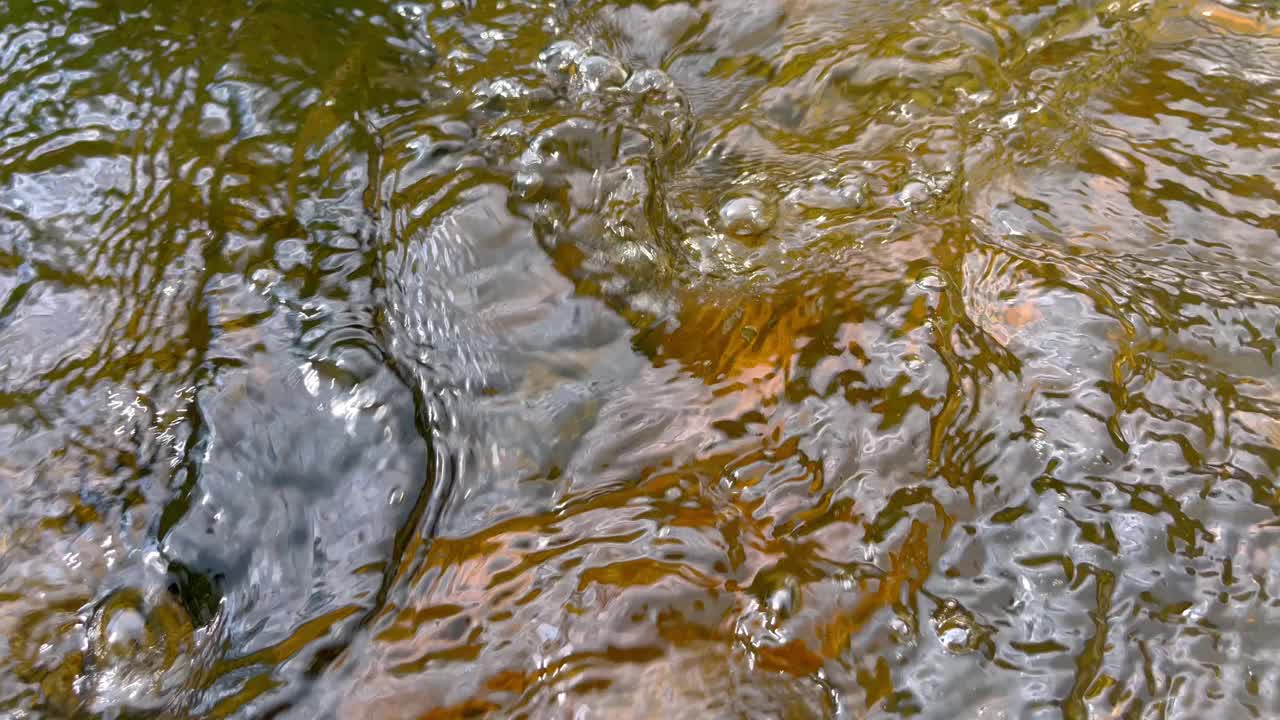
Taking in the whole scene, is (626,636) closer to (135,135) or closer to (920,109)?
(920,109)

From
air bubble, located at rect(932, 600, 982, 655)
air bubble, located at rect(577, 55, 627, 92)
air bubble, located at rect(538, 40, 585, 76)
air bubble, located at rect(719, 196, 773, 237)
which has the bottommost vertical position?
air bubble, located at rect(932, 600, 982, 655)

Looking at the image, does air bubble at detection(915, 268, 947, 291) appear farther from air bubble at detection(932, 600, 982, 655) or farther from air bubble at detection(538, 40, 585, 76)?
air bubble at detection(538, 40, 585, 76)

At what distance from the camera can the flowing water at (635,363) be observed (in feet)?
5.47

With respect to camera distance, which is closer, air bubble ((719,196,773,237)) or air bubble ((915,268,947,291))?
air bubble ((915,268,947,291))

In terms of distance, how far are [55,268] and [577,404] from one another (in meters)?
1.44

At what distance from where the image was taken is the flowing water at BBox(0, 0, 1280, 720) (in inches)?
65.6

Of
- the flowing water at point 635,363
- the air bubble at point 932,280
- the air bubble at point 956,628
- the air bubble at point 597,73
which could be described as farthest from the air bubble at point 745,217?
the air bubble at point 956,628

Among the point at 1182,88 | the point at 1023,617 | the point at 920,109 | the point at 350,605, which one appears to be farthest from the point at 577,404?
the point at 1182,88

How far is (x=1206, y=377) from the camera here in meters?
1.93

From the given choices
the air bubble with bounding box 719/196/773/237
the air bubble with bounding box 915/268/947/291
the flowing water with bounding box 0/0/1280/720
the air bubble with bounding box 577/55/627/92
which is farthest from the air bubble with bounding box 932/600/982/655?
the air bubble with bounding box 577/55/627/92

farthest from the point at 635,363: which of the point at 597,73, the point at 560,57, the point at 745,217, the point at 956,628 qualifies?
the point at 560,57

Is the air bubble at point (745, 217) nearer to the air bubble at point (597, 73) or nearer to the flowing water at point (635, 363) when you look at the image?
the flowing water at point (635, 363)

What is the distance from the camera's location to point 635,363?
2.09 metres

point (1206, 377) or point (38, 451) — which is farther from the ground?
point (38, 451)
